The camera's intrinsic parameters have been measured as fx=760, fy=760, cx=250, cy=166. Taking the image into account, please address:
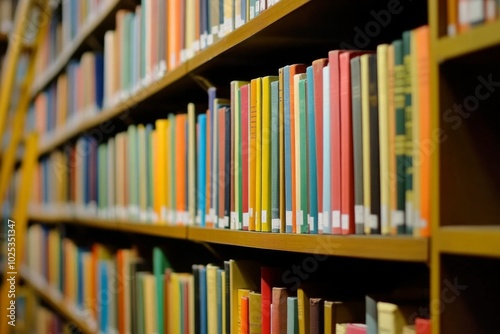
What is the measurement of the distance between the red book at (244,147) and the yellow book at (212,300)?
0.22m

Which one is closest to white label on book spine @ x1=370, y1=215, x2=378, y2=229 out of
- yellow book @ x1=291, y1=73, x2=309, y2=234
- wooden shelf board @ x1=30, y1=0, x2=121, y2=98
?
yellow book @ x1=291, y1=73, x2=309, y2=234

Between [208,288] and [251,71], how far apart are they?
54 cm

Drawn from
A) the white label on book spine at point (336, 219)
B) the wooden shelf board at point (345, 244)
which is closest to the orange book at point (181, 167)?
the wooden shelf board at point (345, 244)

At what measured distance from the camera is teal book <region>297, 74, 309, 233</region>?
4.21 feet

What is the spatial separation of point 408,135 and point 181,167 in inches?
41.7

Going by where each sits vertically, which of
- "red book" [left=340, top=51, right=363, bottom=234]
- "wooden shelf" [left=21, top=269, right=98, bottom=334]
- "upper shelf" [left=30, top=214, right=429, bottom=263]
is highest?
"red book" [left=340, top=51, right=363, bottom=234]

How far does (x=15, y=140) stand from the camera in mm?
3270

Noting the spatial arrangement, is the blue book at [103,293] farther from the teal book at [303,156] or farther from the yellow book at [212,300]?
the teal book at [303,156]

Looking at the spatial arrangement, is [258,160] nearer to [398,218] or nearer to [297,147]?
[297,147]

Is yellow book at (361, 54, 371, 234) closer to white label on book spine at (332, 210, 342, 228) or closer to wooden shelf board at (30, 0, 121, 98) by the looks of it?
white label on book spine at (332, 210, 342, 228)

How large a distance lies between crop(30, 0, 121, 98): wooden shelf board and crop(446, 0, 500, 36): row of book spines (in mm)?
1769

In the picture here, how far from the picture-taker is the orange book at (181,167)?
197cm

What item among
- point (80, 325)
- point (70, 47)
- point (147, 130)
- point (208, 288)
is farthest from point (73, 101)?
point (208, 288)

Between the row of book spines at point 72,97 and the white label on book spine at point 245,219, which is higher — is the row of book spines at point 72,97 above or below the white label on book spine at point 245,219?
above
